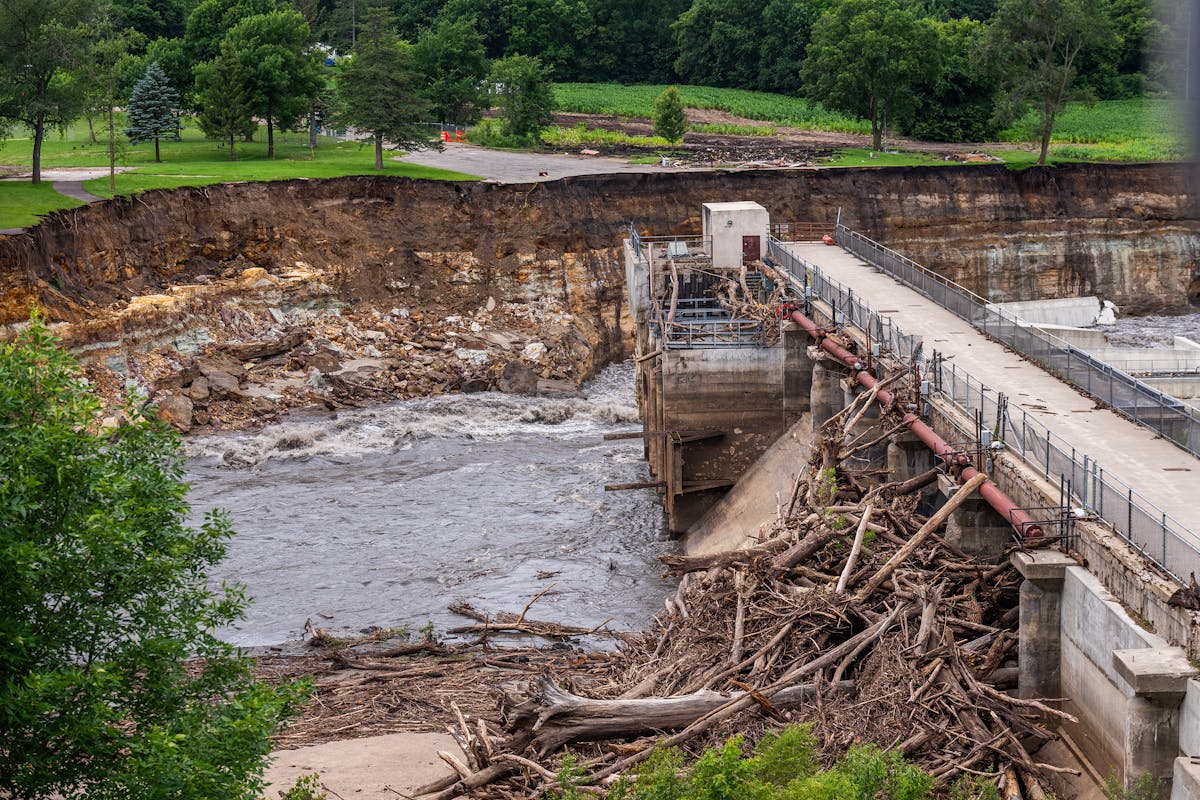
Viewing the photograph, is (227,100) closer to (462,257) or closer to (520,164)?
(520,164)

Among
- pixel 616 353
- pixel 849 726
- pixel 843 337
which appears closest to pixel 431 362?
pixel 616 353

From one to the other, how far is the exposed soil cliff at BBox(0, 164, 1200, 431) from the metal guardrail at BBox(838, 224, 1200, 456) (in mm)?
21051

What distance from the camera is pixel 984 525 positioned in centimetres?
2527

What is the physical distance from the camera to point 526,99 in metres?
81.2

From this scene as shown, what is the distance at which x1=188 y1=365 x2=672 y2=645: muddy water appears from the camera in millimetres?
34375

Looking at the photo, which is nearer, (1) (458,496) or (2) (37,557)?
(2) (37,557)

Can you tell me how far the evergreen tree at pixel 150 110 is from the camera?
6988 centimetres

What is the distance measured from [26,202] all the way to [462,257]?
17969 millimetres

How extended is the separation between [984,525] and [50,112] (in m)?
44.6

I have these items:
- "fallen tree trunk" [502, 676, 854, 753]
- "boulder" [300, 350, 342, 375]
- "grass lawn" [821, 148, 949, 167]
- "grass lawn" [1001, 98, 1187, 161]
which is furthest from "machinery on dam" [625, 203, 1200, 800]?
"grass lawn" [1001, 98, 1187, 161]

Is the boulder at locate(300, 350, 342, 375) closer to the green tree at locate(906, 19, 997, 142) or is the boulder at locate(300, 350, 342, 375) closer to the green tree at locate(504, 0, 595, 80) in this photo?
the green tree at locate(906, 19, 997, 142)

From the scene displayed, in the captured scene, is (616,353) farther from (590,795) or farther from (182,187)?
(590,795)

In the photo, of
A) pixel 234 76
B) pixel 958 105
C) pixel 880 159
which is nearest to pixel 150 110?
pixel 234 76

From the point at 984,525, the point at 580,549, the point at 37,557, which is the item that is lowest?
the point at 580,549
